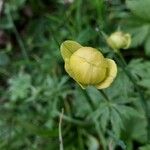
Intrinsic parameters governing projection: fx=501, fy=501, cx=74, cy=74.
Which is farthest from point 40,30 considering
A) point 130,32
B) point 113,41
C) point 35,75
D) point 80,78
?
point 80,78

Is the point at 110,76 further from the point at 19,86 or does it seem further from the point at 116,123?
the point at 19,86

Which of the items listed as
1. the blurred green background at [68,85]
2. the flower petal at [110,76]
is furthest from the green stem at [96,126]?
the flower petal at [110,76]

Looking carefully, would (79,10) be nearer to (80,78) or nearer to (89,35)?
(89,35)

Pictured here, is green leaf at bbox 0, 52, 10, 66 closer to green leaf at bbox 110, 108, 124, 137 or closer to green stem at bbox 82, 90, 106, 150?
green stem at bbox 82, 90, 106, 150

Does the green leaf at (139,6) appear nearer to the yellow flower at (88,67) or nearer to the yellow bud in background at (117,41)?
the yellow bud in background at (117,41)

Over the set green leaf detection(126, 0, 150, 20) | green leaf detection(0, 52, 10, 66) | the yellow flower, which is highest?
the yellow flower

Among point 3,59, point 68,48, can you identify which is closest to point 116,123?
point 68,48

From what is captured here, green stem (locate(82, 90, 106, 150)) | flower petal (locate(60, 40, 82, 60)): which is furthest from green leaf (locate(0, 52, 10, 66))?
flower petal (locate(60, 40, 82, 60))
